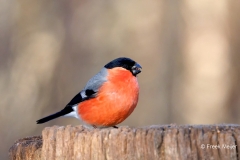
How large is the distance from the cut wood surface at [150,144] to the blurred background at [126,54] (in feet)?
18.8

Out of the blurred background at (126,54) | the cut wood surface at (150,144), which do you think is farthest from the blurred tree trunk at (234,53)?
the cut wood surface at (150,144)

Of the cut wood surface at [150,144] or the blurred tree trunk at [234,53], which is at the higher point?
the blurred tree trunk at [234,53]

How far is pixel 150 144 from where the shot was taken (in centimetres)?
307

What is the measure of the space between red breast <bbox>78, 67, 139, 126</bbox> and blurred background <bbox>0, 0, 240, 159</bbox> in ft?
13.5

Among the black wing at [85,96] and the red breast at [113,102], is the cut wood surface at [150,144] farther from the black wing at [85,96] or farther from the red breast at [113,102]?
the black wing at [85,96]

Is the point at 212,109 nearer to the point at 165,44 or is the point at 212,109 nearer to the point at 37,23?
the point at 165,44

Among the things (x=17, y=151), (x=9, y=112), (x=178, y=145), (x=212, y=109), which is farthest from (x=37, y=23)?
(x=178, y=145)

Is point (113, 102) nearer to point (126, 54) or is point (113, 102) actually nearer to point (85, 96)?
point (85, 96)

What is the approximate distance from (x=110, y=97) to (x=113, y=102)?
0.26 ft

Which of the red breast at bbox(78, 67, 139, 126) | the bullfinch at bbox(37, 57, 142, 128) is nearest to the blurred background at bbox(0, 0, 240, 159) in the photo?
the bullfinch at bbox(37, 57, 142, 128)

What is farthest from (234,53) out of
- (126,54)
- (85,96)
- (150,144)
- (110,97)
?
(150,144)

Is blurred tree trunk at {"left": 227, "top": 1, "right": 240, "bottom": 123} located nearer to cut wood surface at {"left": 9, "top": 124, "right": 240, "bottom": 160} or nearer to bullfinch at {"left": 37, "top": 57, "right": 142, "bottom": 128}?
bullfinch at {"left": 37, "top": 57, "right": 142, "bottom": 128}

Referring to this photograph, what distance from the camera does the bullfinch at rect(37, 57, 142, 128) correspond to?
4786mm

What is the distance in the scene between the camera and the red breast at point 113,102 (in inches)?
188
